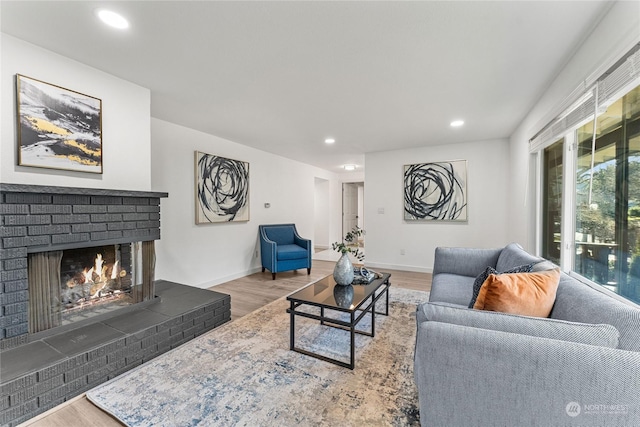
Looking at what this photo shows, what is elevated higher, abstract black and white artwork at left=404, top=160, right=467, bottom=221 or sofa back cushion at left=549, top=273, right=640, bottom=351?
abstract black and white artwork at left=404, top=160, right=467, bottom=221

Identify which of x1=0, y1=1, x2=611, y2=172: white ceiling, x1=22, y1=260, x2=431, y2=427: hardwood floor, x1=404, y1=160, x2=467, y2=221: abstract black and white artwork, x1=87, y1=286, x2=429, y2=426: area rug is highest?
x1=0, y1=1, x2=611, y2=172: white ceiling

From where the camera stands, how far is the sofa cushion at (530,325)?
920 mm

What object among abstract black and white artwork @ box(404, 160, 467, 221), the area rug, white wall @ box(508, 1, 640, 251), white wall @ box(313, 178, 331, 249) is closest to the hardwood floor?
the area rug

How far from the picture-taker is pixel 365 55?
1955 mm

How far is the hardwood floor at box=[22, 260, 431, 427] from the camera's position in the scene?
1.44 m

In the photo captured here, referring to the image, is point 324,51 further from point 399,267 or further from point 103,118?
point 399,267

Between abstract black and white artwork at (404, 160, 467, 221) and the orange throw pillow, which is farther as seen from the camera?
abstract black and white artwork at (404, 160, 467, 221)

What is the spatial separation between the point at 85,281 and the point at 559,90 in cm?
420

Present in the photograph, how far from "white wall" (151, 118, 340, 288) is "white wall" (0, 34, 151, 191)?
0.87 m

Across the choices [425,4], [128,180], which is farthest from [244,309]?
[425,4]

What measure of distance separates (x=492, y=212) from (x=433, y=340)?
4.21 m

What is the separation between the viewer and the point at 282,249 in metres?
4.60

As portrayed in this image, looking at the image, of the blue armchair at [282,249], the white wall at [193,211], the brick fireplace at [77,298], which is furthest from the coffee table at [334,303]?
the white wall at [193,211]

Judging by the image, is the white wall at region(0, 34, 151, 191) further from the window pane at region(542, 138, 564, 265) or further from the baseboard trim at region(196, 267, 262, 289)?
the window pane at region(542, 138, 564, 265)
